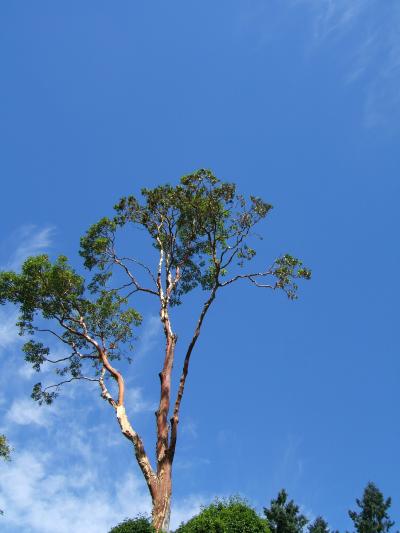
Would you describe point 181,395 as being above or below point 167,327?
below

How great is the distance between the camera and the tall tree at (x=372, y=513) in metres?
35.2

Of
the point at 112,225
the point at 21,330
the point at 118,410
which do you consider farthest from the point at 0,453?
the point at 112,225

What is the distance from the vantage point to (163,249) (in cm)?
2125

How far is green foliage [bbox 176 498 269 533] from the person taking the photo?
12938 millimetres

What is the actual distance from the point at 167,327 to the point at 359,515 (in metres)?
26.2

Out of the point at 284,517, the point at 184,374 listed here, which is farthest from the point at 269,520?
the point at 184,374

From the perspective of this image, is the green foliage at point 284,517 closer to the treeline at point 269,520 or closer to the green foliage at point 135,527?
the treeline at point 269,520

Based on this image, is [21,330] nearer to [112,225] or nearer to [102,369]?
[102,369]

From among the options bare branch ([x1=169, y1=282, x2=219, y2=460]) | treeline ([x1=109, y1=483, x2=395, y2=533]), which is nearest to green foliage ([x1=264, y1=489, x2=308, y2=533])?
treeline ([x1=109, y1=483, x2=395, y2=533])

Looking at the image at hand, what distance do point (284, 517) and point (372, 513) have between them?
26.1ft

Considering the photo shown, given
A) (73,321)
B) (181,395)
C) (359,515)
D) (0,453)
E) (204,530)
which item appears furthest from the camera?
(359,515)

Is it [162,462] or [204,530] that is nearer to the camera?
[204,530]

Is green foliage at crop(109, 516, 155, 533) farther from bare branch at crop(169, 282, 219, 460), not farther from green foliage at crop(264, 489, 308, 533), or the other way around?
green foliage at crop(264, 489, 308, 533)

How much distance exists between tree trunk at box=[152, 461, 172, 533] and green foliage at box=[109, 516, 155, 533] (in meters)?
0.52
